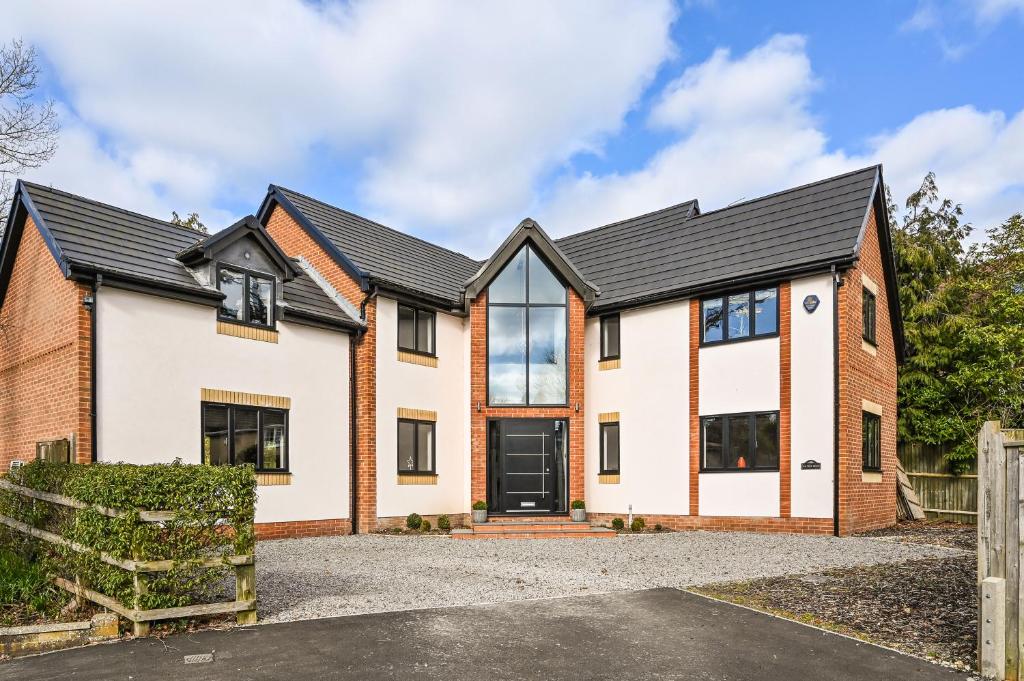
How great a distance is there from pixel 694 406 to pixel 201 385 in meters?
10.5

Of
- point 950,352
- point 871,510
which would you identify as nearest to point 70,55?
point 871,510

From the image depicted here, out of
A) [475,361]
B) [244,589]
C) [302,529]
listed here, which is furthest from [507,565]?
[475,361]

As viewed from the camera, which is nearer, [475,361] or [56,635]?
[56,635]

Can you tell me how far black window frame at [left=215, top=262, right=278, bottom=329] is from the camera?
14867 mm

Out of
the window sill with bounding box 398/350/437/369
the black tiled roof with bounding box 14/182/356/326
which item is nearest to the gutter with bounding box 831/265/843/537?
the window sill with bounding box 398/350/437/369

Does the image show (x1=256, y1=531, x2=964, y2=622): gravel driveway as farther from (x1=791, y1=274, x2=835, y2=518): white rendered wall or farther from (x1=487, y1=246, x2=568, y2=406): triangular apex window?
(x1=487, y1=246, x2=568, y2=406): triangular apex window

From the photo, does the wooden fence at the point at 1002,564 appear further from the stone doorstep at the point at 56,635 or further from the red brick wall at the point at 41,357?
the red brick wall at the point at 41,357

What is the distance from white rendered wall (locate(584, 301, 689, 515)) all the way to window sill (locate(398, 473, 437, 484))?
3826mm

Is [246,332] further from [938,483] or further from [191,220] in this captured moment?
[191,220]

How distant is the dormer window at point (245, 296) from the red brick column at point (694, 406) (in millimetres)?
9405

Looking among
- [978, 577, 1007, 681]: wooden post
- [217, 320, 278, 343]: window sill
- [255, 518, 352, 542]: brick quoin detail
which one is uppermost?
[217, 320, 278, 343]: window sill

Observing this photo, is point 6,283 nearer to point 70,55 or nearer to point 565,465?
point 70,55

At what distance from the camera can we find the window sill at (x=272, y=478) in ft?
48.8

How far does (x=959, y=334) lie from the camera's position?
21562mm
